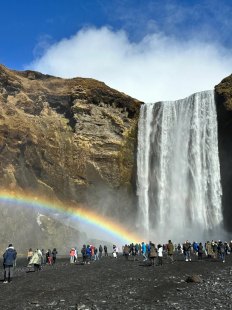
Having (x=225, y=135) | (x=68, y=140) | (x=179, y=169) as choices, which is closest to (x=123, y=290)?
(x=68, y=140)

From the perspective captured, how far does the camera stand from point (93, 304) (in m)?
15.1

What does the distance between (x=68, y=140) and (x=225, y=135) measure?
23.5 m

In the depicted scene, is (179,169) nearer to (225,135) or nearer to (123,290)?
(225,135)

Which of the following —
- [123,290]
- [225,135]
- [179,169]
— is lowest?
[123,290]

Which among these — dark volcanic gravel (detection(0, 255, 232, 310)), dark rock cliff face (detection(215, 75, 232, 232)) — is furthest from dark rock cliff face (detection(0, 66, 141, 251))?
dark volcanic gravel (detection(0, 255, 232, 310))

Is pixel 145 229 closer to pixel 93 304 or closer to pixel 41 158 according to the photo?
pixel 41 158

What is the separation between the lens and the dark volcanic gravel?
14.9 metres

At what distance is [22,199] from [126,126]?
21354 mm

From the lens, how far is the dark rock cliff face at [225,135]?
193 feet

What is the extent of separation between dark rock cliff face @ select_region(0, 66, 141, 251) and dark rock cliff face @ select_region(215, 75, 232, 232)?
45.2 ft

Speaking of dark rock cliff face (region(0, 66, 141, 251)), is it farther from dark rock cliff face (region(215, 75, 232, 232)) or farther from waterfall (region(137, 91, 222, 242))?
dark rock cliff face (region(215, 75, 232, 232))

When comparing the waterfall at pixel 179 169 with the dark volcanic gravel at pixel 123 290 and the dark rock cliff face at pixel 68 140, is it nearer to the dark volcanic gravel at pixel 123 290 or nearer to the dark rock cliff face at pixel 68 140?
the dark rock cliff face at pixel 68 140

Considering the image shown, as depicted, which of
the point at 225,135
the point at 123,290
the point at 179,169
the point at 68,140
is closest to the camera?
the point at 123,290

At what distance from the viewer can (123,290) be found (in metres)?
18.2
